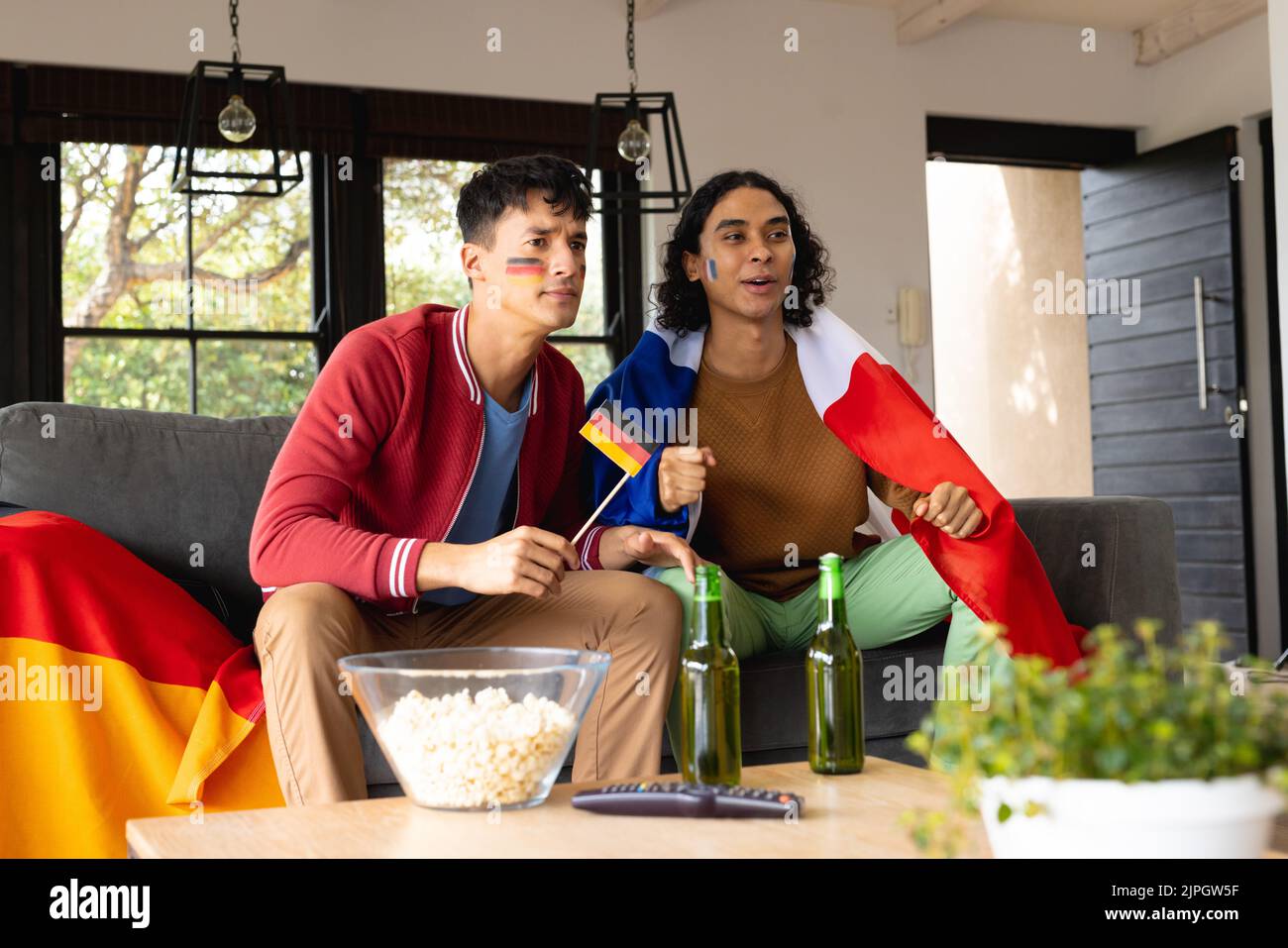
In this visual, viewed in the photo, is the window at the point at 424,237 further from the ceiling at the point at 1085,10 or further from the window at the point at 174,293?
the ceiling at the point at 1085,10

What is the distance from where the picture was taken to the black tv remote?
3.73 feet

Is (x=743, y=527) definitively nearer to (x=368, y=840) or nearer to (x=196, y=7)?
(x=368, y=840)

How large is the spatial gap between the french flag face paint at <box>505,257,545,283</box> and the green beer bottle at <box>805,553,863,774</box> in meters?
0.88

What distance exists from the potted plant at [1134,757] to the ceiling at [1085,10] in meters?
5.09

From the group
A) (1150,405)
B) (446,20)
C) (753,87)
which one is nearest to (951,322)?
(1150,405)

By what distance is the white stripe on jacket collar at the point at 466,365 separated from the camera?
82.7 inches

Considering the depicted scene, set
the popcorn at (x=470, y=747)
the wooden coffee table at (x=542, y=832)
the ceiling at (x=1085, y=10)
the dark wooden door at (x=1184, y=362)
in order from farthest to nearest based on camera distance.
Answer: the ceiling at (x=1085, y=10), the dark wooden door at (x=1184, y=362), the popcorn at (x=470, y=747), the wooden coffee table at (x=542, y=832)

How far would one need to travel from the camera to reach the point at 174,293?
4.70m

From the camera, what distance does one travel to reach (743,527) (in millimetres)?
2379

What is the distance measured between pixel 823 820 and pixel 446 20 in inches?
172

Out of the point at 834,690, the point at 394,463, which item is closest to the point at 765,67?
the point at 394,463

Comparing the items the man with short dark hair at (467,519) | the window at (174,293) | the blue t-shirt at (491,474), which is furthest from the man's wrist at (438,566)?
the window at (174,293)

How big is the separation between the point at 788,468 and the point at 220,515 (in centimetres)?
101
